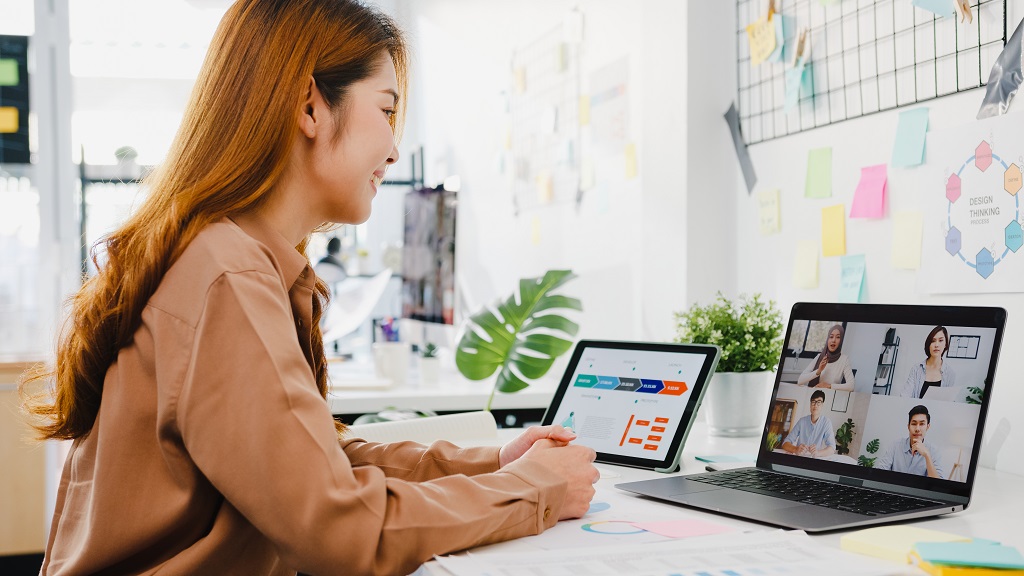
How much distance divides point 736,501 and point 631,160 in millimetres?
1372

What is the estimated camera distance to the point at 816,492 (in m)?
1.01

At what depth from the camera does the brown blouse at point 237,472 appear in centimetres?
70

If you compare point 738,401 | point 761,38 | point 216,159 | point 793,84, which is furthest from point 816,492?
point 761,38

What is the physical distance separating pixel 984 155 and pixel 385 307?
3265mm

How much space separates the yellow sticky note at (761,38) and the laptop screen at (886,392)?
2.18ft

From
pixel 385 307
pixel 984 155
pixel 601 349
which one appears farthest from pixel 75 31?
pixel 984 155

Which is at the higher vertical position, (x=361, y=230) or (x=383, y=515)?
(x=361, y=230)

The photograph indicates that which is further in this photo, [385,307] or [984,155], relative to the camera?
[385,307]

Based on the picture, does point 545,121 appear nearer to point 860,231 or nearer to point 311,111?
point 860,231

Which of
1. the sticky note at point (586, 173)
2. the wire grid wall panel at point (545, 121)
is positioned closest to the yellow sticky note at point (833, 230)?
the sticky note at point (586, 173)

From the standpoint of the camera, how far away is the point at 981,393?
0.98m

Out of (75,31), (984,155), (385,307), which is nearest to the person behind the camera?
(984,155)

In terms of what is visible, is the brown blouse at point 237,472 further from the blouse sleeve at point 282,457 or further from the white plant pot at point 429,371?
the white plant pot at point 429,371

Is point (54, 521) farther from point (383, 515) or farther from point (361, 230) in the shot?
point (361, 230)
